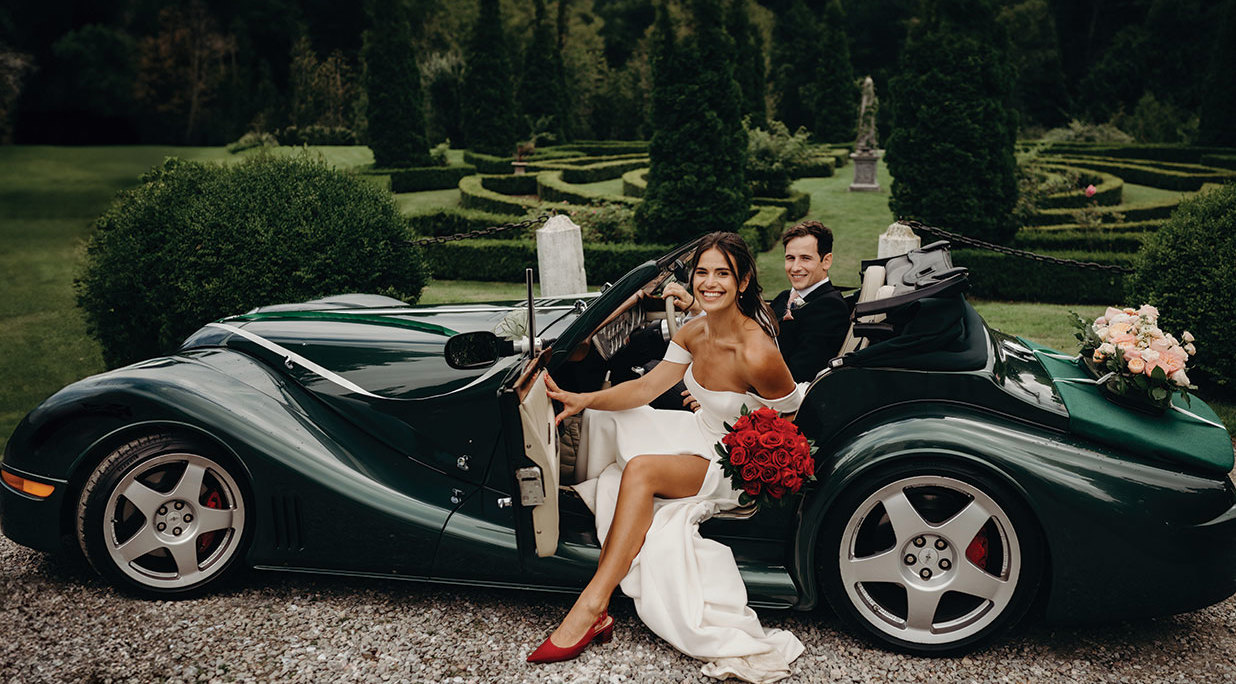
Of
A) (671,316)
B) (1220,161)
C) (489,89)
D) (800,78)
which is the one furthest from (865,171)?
(671,316)

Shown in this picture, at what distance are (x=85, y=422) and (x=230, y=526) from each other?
2.53 ft

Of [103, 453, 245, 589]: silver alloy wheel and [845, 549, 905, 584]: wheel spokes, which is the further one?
[103, 453, 245, 589]: silver alloy wheel

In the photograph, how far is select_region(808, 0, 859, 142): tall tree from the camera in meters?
30.0

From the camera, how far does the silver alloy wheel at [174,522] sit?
3.70 meters

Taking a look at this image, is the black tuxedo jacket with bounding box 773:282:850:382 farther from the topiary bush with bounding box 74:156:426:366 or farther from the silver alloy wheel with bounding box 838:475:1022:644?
the topiary bush with bounding box 74:156:426:366

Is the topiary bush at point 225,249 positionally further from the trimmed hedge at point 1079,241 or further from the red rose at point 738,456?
the trimmed hedge at point 1079,241

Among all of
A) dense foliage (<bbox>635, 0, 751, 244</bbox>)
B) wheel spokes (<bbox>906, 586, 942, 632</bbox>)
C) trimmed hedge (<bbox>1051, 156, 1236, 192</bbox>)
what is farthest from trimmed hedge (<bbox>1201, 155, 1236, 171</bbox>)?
wheel spokes (<bbox>906, 586, 942, 632</bbox>)

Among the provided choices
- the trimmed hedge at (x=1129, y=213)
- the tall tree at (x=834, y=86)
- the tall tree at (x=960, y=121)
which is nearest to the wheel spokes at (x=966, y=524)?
the tall tree at (x=960, y=121)

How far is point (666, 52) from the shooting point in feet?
40.9

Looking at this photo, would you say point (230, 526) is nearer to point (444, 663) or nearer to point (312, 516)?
point (312, 516)

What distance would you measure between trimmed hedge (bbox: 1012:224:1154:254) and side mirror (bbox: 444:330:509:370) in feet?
35.3

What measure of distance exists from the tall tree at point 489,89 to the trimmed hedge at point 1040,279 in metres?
17.6

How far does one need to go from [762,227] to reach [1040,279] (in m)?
4.33

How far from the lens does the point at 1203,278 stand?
6586 millimetres
